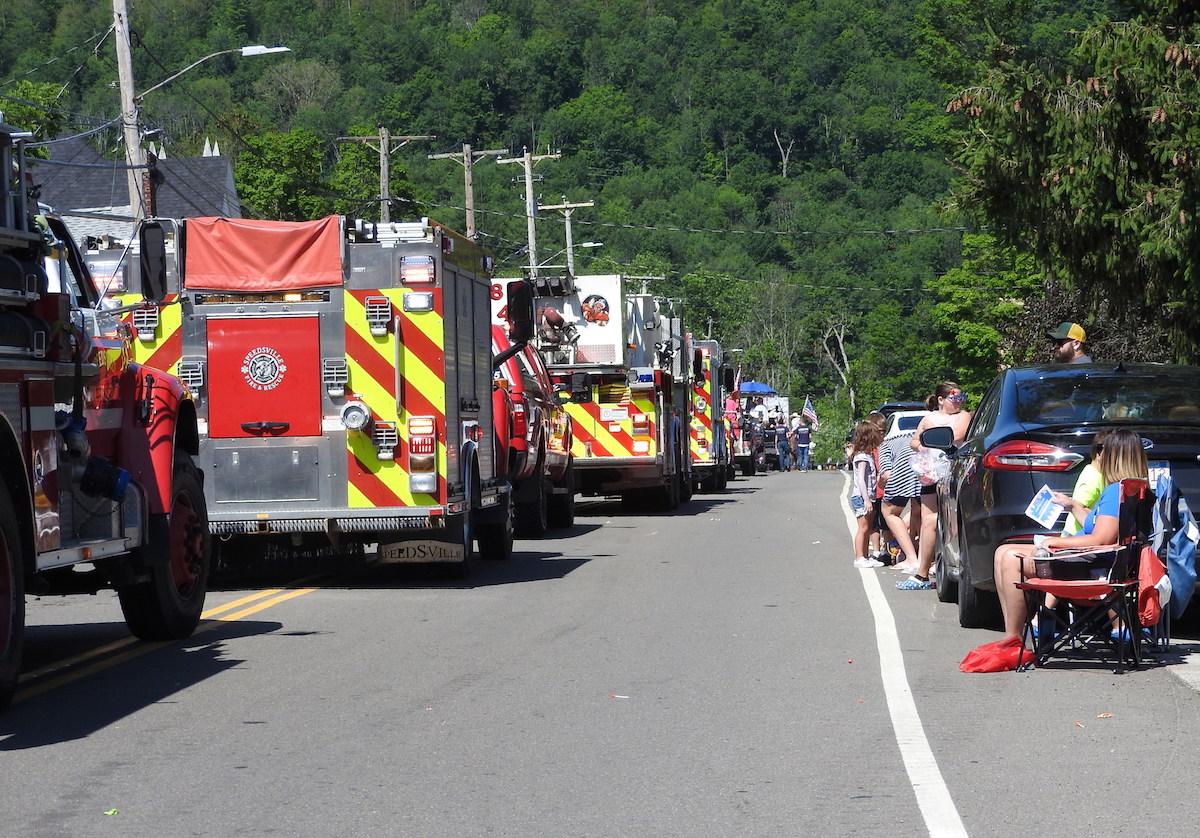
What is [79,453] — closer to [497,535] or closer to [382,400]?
[382,400]

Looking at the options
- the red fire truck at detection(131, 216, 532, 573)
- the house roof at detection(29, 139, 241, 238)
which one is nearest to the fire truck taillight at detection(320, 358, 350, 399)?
the red fire truck at detection(131, 216, 532, 573)

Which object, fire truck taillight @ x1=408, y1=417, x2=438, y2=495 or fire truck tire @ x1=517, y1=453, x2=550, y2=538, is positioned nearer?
fire truck taillight @ x1=408, y1=417, x2=438, y2=495

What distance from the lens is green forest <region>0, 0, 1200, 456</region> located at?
14156 millimetres

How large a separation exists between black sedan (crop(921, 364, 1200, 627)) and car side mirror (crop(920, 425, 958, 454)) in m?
0.26

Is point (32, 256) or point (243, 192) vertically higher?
point (243, 192)

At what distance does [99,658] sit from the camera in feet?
32.4

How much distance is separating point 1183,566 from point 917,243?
354ft

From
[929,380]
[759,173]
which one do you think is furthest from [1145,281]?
[759,173]

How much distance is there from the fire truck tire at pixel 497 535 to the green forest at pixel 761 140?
16.0ft

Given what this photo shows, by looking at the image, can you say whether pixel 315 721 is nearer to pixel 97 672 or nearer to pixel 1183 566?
pixel 97 672

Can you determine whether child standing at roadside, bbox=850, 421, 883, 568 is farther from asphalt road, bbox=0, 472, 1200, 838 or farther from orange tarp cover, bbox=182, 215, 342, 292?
orange tarp cover, bbox=182, 215, 342, 292

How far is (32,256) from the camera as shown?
827cm

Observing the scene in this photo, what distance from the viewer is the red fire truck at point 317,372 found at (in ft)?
44.7

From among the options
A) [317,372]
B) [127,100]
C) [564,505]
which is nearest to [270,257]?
[317,372]
